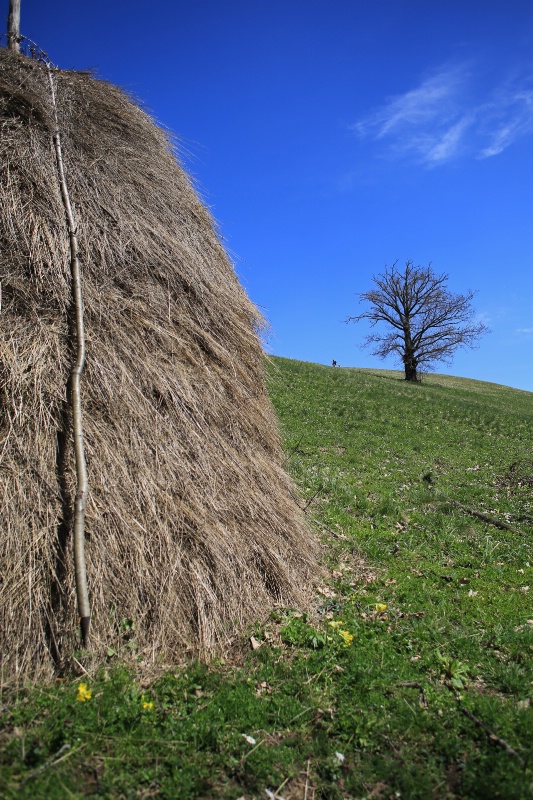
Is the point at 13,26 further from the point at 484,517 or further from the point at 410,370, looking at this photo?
the point at 410,370

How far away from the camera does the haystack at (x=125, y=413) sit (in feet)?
16.1

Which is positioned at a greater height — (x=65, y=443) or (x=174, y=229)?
(x=174, y=229)

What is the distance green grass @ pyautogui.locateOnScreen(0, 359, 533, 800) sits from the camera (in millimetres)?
3705

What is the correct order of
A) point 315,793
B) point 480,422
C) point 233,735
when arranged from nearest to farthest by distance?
point 315,793 < point 233,735 < point 480,422

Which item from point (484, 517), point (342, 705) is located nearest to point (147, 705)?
point (342, 705)

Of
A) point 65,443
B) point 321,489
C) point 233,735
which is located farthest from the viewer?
point 321,489

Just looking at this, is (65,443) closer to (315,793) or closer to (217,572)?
(217,572)

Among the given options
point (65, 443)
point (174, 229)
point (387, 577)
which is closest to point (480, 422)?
point (387, 577)

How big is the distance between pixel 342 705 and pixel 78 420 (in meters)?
3.47

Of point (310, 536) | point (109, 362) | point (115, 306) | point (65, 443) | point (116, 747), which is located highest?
point (115, 306)

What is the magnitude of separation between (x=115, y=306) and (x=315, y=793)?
4891 mm

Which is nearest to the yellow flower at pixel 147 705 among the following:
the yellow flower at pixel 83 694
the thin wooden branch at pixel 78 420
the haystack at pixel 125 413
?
the yellow flower at pixel 83 694

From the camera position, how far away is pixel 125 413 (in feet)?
18.6

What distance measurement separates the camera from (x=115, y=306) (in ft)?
19.9
